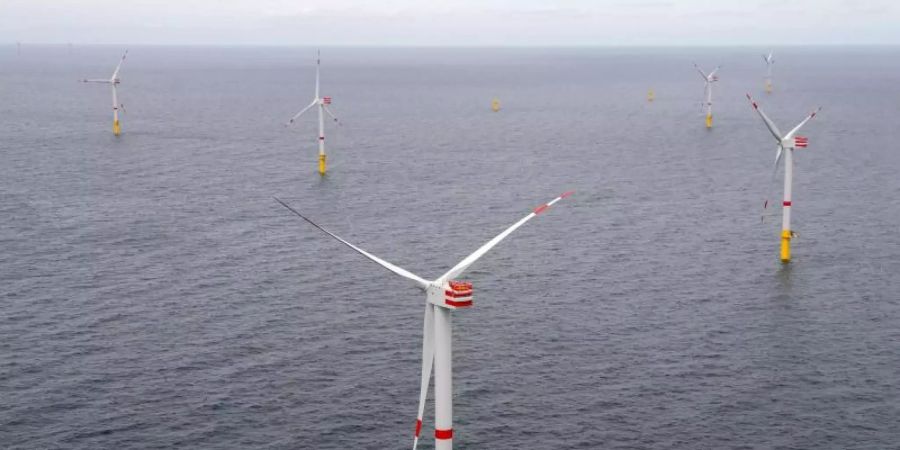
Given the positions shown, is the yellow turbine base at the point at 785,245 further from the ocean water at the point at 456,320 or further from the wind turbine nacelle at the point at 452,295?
the wind turbine nacelle at the point at 452,295

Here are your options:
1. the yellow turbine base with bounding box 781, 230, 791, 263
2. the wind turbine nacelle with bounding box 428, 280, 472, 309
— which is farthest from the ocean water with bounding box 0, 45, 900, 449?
the wind turbine nacelle with bounding box 428, 280, 472, 309

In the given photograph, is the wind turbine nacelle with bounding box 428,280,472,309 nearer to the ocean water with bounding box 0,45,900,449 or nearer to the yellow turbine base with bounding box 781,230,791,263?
the ocean water with bounding box 0,45,900,449

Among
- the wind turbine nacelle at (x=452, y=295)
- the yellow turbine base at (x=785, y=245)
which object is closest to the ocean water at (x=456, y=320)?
the yellow turbine base at (x=785, y=245)

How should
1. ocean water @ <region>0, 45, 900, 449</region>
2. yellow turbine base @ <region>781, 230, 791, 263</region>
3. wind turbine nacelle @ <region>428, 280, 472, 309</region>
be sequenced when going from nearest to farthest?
wind turbine nacelle @ <region>428, 280, 472, 309</region>, ocean water @ <region>0, 45, 900, 449</region>, yellow turbine base @ <region>781, 230, 791, 263</region>

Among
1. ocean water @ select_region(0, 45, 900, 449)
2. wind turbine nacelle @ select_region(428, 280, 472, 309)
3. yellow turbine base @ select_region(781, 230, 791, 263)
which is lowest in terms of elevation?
ocean water @ select_region(0, 45, 900, 449)

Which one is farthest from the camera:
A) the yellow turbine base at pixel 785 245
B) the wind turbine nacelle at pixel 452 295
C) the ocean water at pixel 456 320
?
the yellow turbine base at pixel 785 245

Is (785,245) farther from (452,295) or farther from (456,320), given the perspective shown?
(452,295)

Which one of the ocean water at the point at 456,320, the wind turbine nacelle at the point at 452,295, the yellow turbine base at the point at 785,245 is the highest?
→ the wind turbine nacelle at the point at 452,295

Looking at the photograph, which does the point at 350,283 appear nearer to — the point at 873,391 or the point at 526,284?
the point at 526,284
